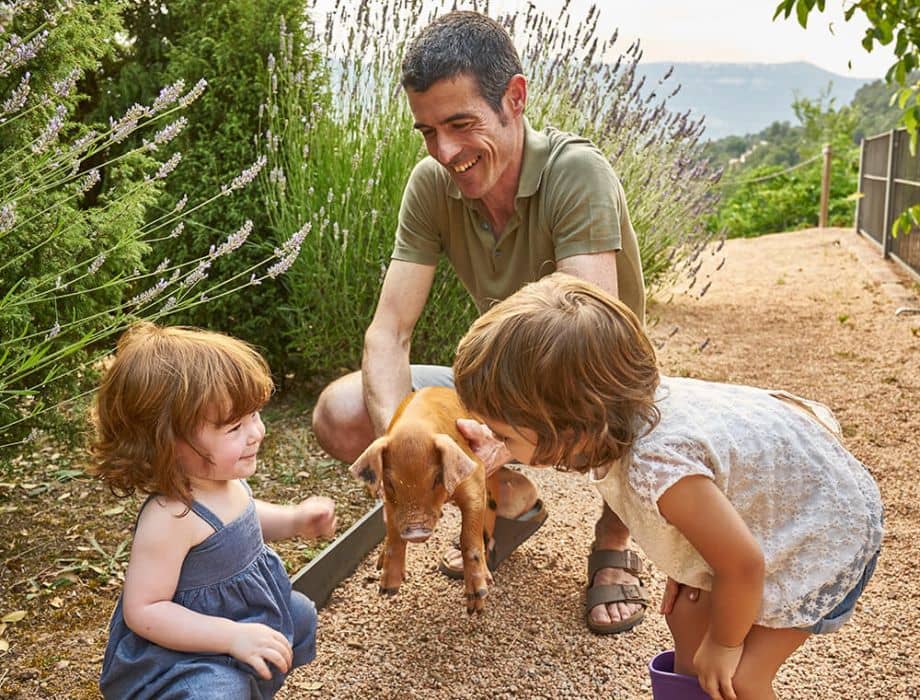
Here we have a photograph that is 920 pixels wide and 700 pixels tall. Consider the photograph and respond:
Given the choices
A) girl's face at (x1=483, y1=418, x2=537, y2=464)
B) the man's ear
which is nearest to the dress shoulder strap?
girl's face at (x1=483, y1=418, x2=537, y2=464)

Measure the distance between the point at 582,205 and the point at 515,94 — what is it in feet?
1.45

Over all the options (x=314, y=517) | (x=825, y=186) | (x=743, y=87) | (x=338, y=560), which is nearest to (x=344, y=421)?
(x=338, y=560)

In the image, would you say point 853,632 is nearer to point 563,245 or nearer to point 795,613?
point 795,613

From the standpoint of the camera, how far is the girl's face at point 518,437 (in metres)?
1.96

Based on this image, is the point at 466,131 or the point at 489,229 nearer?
the point at 466,131

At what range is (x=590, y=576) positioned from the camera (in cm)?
315

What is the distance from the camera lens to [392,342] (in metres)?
3.24

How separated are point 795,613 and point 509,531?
144 cm

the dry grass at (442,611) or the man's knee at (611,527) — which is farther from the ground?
the man's knee at (611,527)

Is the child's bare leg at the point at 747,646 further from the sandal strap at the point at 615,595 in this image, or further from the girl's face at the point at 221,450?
the girl's face at the point at 221,450

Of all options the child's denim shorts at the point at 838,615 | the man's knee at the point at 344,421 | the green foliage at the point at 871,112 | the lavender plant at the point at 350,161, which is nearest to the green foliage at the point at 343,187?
the lavender plant at the point at 350,161

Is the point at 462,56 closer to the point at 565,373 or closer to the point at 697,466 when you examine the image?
the point at 565,373

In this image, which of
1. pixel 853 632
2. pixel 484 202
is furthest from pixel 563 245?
pixel 853 632

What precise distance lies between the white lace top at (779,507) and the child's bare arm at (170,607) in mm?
849
